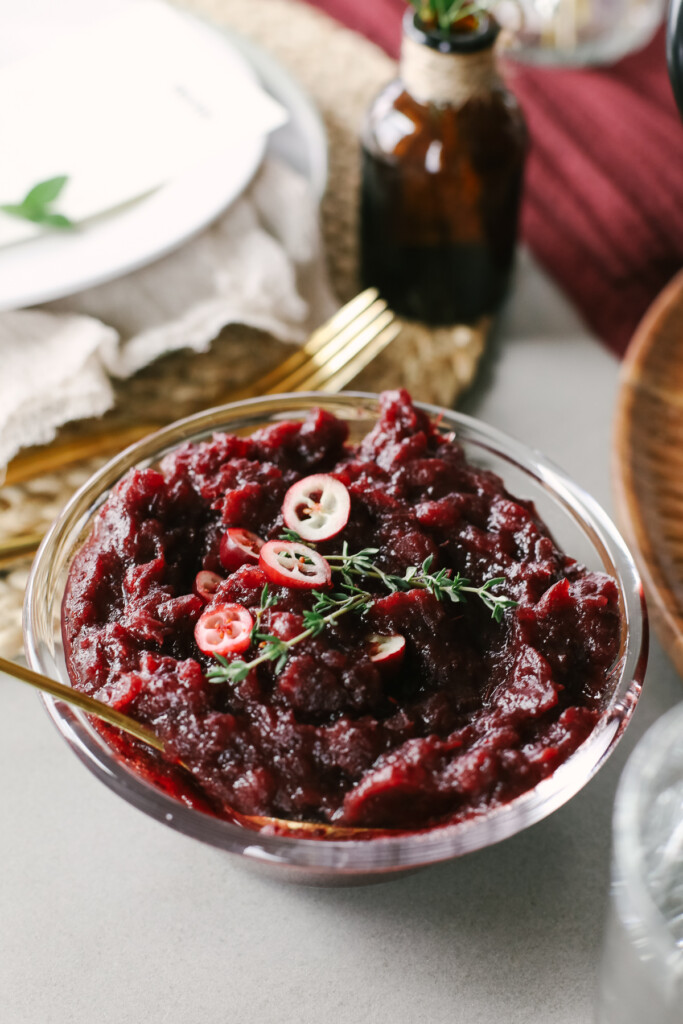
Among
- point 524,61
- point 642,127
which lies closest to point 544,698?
point 642,127

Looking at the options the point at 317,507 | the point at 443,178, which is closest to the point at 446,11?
the point at 443,178

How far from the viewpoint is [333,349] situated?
191 cm

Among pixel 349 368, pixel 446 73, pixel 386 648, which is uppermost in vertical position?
pixel 446 73

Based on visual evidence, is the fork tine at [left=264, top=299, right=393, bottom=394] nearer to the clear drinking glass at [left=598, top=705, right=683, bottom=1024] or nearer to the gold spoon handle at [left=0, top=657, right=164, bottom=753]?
the gold spoon handle at [left=0, top=657, right=164, bottom=753]

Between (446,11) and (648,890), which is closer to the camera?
(648,890)

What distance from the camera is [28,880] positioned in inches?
53.1

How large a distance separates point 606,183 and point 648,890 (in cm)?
185

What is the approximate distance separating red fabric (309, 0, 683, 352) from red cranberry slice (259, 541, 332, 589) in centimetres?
118

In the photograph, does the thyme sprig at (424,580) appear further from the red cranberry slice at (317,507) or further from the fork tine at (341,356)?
the fork tine at (341,356)

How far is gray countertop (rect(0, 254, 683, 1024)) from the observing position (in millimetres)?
1234

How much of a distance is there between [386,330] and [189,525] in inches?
29.9

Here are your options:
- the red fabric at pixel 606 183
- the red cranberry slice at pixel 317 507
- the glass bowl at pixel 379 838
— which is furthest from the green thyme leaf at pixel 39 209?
the red fabric at pixel 606 183

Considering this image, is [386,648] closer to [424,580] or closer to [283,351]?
[424,580]

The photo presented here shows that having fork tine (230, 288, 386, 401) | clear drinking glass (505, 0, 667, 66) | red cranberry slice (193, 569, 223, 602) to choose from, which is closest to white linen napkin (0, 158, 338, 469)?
fork tine (230, 288, 386, 401)
